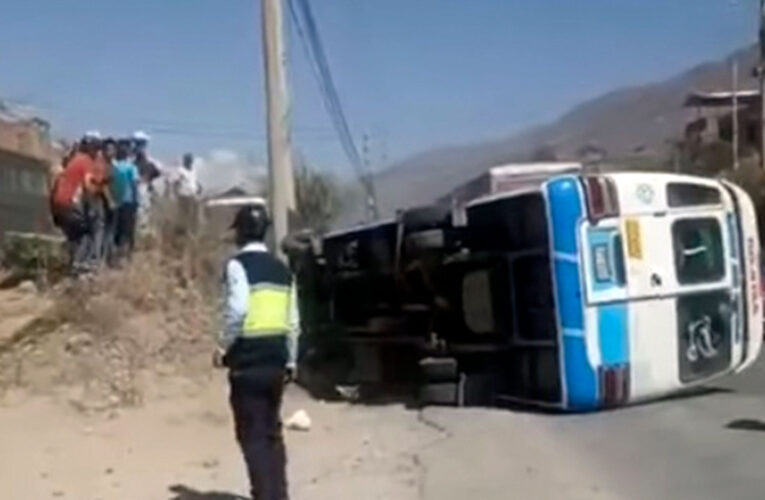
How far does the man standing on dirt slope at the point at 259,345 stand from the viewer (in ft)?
30.4

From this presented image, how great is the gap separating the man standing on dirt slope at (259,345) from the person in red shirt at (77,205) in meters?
9.20

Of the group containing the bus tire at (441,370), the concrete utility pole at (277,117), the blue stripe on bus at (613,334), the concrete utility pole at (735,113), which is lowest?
the bus tire at (441,370)

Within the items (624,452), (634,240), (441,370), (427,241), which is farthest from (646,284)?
(624,452)

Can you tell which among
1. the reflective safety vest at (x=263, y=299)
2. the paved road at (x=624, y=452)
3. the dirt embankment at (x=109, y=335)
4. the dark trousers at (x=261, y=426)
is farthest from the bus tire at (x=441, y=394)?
the reflective safety vest at (x=263, y=299)

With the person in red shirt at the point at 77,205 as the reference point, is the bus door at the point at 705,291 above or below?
below

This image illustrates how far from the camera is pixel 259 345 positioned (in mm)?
9289

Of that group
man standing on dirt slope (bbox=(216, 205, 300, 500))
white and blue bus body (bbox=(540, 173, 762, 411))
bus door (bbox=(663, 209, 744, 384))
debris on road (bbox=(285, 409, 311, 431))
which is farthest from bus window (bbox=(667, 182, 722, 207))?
man standing on dirt slope (bbox=(216, 205, 300, 500))

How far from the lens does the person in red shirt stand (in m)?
18.4

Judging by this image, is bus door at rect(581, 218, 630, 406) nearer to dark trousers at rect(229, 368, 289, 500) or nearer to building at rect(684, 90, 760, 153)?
dark trousers at rect(229, 368, 289, 500)

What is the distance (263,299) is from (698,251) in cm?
776

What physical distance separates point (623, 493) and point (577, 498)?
1.13 feet

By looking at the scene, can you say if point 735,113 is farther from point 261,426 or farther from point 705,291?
point 261,426

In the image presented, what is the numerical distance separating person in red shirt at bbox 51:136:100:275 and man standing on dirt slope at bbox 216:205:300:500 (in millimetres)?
9200

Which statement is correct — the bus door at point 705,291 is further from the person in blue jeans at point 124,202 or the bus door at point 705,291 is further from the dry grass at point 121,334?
the person in blue jeans at point 124,202
